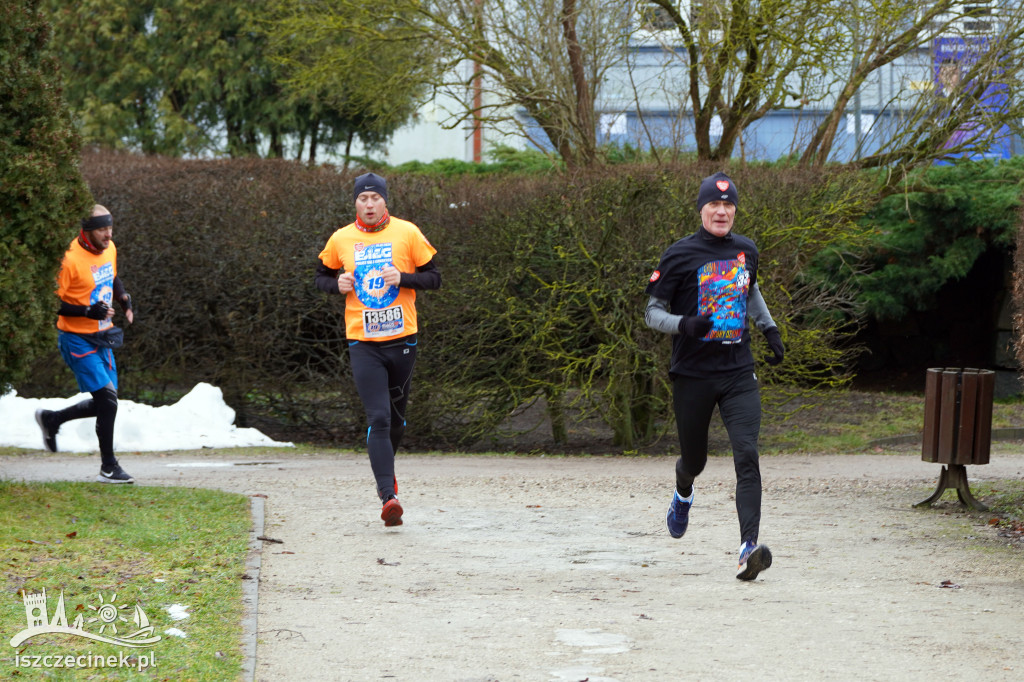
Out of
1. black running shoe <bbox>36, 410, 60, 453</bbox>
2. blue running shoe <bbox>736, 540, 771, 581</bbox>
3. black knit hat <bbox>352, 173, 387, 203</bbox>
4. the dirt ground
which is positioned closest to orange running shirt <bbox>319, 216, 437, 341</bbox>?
black knit hat <bbox>352, 173, 387, 203</bbox>

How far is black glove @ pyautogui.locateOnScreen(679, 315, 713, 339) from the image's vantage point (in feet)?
18.9

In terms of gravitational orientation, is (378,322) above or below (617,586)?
above

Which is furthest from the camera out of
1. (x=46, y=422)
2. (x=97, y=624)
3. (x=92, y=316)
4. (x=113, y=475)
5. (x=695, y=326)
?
(x=46, y=422)

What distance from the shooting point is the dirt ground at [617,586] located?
174 inches

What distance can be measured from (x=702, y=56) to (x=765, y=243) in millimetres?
2909

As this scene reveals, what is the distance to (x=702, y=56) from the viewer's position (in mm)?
13867

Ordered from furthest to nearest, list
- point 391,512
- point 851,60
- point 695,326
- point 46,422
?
point 851,60 < point 46,422 < point 391,512 < point 695,326

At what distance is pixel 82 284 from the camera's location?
8.23 meters

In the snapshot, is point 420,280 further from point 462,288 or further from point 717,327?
point 462,288

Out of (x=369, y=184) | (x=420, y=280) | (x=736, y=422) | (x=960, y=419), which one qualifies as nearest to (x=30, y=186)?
(x=369, y=184)

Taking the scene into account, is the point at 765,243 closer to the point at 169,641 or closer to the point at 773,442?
the point at 773,442

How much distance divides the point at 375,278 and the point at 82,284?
2429mm

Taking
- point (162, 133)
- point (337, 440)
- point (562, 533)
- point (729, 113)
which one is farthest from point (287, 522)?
point (162, 133)

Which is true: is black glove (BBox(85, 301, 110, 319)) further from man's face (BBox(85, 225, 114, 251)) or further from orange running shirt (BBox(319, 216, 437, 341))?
orange running shirt (BBox(319, 216, 437, 341))
